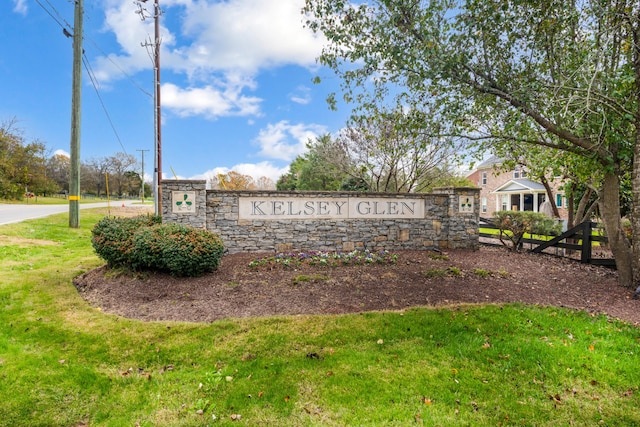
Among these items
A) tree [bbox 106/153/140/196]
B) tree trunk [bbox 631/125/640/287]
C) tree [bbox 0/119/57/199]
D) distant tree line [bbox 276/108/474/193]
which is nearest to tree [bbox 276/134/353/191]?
distant tree line [bbox 276/108/474/193]

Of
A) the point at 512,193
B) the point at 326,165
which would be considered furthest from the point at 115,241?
the point at 512,193

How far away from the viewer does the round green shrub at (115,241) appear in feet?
20.7

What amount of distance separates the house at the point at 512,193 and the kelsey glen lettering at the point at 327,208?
751 inches

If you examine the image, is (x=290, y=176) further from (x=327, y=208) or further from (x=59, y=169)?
(x=59, y=169)

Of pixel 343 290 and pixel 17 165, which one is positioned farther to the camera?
pixel 17 165

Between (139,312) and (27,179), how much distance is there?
3250cm

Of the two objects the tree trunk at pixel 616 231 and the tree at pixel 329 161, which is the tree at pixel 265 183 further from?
the tree trunk at pixel 616 231

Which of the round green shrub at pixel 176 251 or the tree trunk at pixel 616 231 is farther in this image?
the tree trunk at pixel 616 231

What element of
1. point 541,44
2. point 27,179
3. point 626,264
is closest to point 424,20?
point 541,44

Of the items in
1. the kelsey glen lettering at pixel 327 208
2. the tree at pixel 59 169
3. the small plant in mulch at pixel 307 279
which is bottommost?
the small plant in mulch at pixel 307 279

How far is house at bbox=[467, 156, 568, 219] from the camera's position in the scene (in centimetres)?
2577

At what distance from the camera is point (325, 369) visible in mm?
3270

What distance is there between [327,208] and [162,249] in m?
3.93

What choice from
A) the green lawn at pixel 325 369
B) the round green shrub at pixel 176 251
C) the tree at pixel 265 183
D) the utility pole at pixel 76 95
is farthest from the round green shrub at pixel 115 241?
the tree at pixel 265 183
